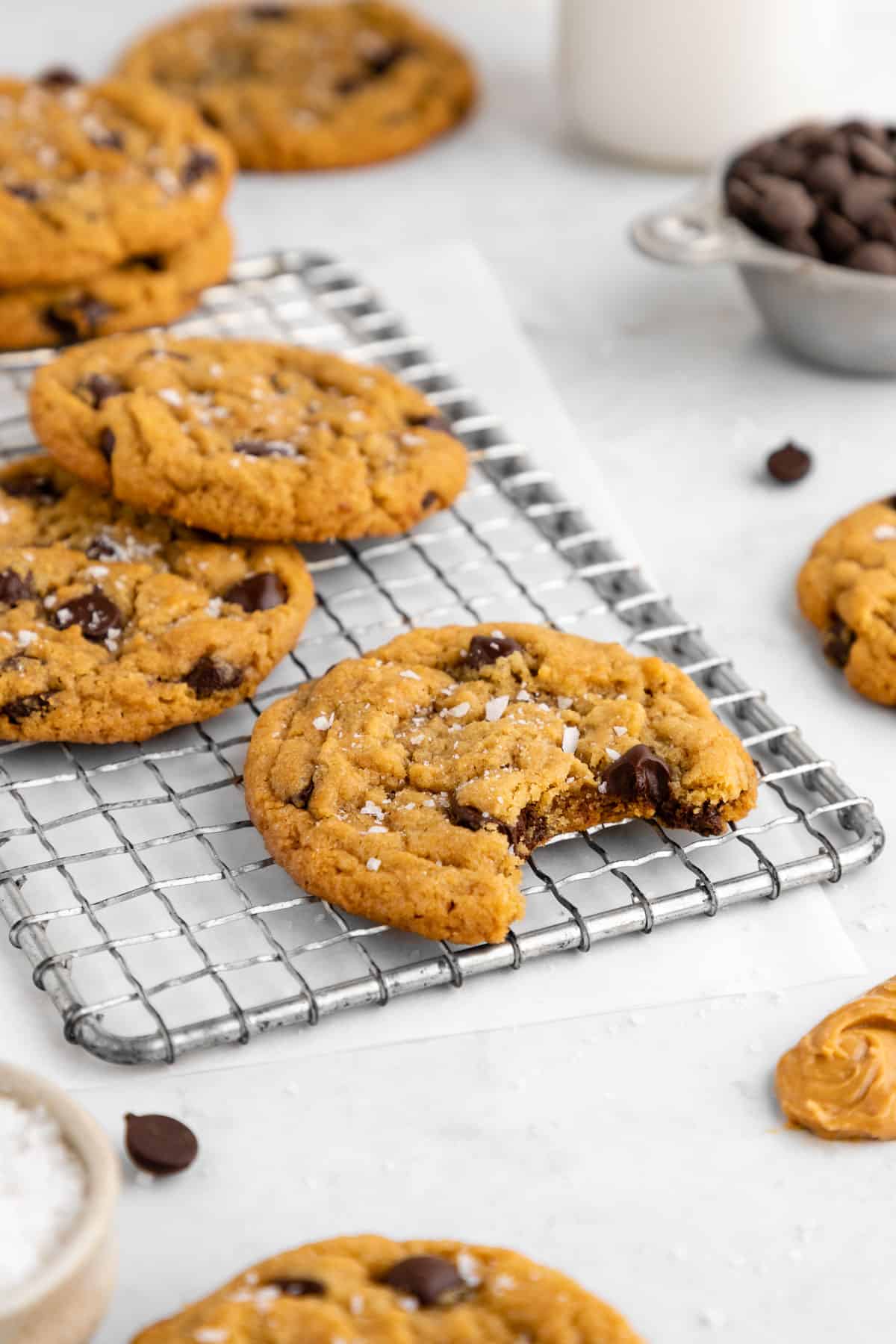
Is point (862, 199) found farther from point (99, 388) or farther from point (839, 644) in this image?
point (99, 388)

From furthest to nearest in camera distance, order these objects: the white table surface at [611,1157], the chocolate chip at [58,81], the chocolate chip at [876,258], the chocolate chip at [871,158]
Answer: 1. the chocolate chip at [58,81]
2. the chocolate chip at [871,158]
3. the chocolate chip at [876,258]
4. the white table surface at [611,1157]

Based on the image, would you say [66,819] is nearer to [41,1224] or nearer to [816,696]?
[41,1224]

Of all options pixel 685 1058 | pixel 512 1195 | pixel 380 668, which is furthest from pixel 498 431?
pixel 512 1195

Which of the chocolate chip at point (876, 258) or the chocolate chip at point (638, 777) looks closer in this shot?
the chocolate chip at point (638, 777)

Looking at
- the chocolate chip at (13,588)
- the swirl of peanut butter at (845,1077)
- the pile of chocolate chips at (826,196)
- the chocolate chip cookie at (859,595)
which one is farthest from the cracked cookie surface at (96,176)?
the swirl of peanut butter at (845,1077)

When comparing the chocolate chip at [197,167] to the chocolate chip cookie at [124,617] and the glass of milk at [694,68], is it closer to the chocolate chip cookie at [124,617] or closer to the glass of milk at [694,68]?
the chocolate chip cookie at [124,617]

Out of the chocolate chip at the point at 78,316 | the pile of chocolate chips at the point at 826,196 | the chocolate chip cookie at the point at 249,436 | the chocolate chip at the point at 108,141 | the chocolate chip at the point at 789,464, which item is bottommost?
the chocolate chip at the point at 789,464
